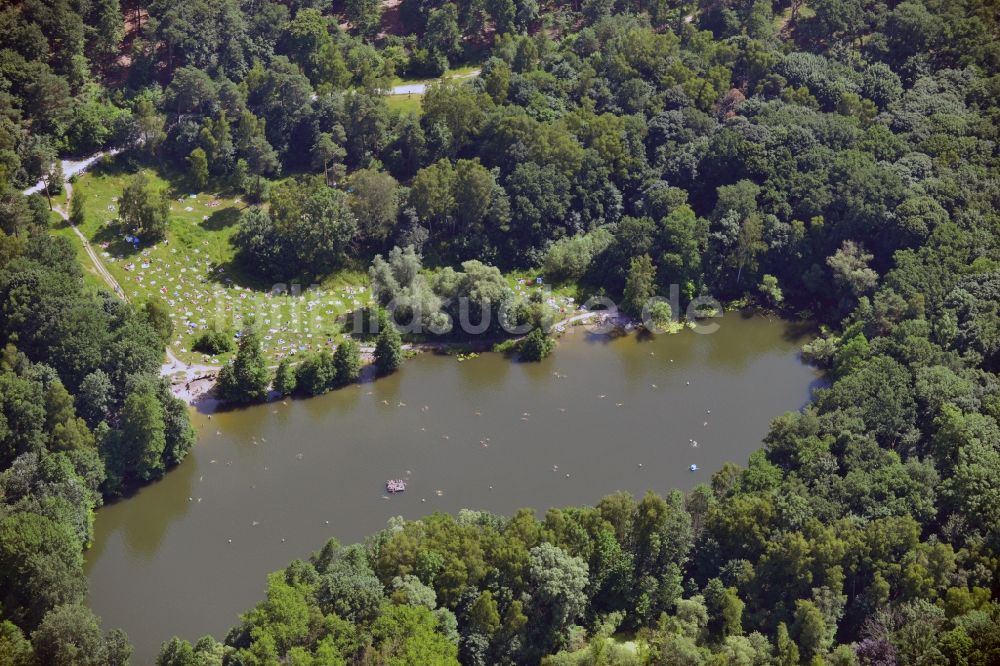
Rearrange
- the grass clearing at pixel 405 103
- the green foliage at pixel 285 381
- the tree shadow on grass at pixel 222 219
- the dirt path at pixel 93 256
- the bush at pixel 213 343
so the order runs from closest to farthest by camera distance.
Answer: the green foliage at pixel 285 381 → the bush at pixel 213 343 → the dirt path at pixel 93 256 → the tree shadow on grass at pixel 222 219 → the grass clearing at pixel 405 103

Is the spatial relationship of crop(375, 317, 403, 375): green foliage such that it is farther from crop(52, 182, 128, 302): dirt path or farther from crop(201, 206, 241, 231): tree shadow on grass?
crop(52, 182, 128, 302): dirt path

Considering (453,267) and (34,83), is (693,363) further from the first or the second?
(34,83)

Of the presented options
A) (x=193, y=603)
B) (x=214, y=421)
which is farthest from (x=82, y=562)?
(x=214, y=421)

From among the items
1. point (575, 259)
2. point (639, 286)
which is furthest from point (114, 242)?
point (639, 286)

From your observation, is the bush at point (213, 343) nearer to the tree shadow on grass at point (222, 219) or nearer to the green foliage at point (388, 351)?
the green foliage at point (388, 351)

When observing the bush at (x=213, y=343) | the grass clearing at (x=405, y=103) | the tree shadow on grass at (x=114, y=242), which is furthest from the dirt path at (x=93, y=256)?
the grass clearing at (x=405, y=103)

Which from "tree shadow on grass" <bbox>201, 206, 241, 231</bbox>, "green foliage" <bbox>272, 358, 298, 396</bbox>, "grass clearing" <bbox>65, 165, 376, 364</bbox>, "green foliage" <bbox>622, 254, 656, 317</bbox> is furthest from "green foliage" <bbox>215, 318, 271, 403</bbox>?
"green foliage" <bbox>622, 254, 656, 317</bbox>

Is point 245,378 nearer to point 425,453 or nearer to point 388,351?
point 388,351
